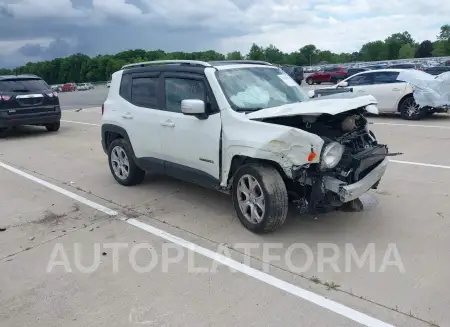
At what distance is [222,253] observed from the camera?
4.24 metres

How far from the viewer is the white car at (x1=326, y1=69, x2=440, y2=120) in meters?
12.7

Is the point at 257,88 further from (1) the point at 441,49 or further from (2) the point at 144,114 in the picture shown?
(1) the point at 441,49

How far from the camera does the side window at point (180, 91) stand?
511 cm

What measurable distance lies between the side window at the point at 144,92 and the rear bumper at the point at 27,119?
6.86 meters

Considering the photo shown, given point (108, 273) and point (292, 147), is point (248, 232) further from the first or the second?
point (108, 273)

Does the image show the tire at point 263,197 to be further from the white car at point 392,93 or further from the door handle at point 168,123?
the white car at point 392,93

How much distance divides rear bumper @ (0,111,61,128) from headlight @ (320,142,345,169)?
9.98 metres

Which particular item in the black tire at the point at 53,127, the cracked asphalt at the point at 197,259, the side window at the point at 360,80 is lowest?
the cracked asphalt at the point at 197,259

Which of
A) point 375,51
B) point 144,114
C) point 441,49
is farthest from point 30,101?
point 375,51

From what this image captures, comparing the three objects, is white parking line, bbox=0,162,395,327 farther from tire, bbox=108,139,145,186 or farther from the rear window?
the rear window

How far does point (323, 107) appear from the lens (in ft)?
13.7

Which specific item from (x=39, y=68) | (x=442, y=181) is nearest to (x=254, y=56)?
(x=39, y=68)

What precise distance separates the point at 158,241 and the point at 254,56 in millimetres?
90976

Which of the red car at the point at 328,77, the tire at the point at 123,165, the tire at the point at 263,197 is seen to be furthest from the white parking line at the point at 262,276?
the red car at the point at 328,77
